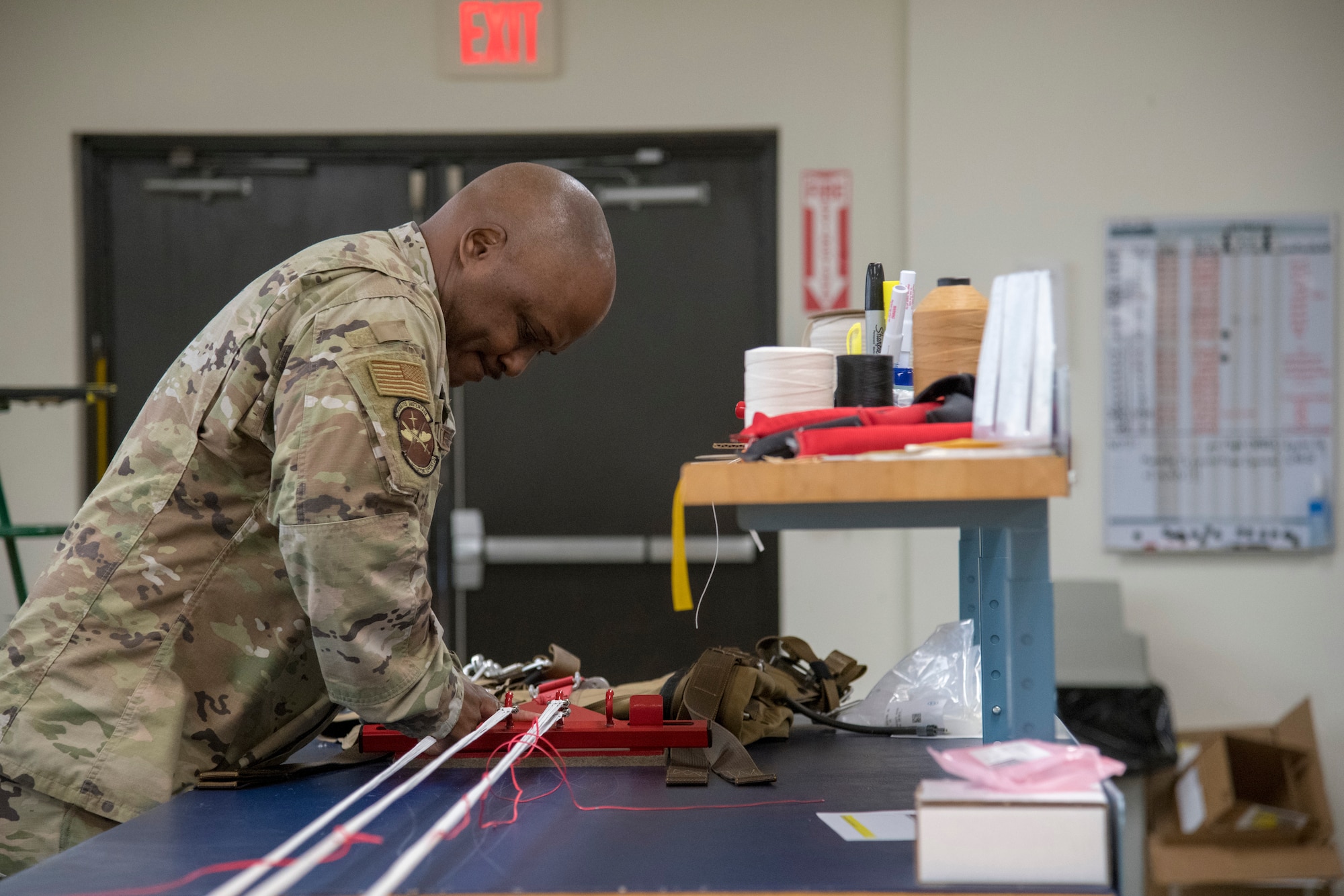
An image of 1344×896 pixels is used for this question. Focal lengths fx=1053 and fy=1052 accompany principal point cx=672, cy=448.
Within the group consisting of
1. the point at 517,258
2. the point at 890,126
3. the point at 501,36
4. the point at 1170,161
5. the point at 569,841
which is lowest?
the point at 569,841

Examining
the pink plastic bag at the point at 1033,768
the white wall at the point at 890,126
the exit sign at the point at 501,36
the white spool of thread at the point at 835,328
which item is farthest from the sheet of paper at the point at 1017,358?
the exit sign at the point at 501,36

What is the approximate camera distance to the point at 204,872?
0.86 m

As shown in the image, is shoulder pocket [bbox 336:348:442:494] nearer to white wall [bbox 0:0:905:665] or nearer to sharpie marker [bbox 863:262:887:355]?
sharpie marker [bbox 863:262:887:355]

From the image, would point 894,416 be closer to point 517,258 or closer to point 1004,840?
point 1004,840

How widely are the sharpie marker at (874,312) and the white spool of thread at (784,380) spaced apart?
26cm

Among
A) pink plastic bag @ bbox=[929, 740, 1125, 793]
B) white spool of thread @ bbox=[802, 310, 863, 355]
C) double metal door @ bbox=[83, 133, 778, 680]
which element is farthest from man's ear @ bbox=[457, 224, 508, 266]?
double metal door @ bbox=[83, 133, 778, 680]

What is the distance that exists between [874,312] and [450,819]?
2.96 ft

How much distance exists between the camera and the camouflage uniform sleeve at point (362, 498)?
3.44 ft

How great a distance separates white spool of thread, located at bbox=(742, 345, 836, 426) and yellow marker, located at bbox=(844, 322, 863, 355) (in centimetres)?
32

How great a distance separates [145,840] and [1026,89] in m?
3.06

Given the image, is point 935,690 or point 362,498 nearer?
point 362,498

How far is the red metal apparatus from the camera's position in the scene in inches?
51.1

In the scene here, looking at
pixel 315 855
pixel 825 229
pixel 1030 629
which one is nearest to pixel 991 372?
pixel 1030 629

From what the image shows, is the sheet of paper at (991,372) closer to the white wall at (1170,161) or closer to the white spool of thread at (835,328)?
the white spool of thread at (835,328)
